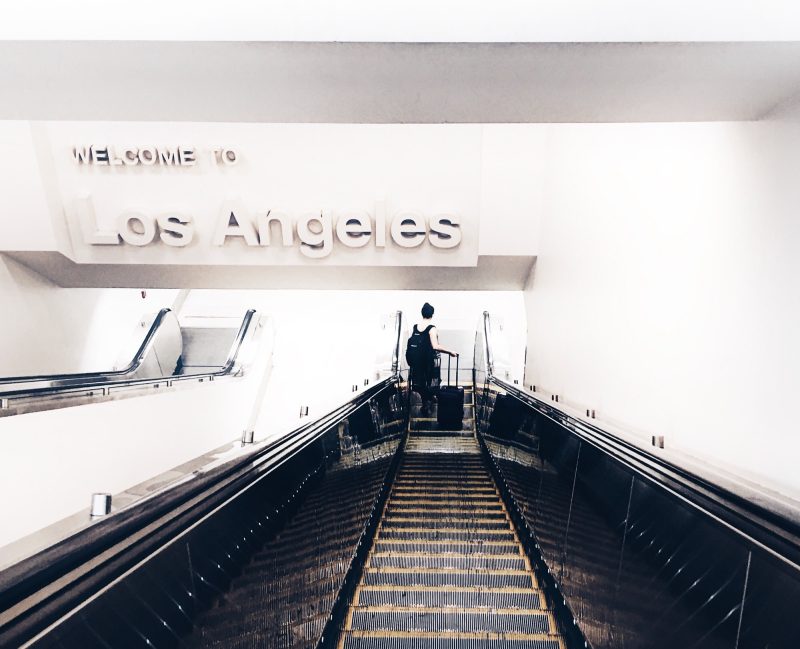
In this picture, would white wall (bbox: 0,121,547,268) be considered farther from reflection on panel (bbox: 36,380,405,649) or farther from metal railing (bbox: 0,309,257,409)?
reflection on panel (bbox: 36,380,405,649)

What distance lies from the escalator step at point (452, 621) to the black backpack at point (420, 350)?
195 inches

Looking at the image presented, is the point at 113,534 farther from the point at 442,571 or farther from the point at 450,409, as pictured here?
the point at 450,409

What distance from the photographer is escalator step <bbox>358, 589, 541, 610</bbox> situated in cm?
294

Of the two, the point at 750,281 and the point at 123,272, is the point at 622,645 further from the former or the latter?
the point at 123,272

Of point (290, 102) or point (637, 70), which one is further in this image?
point (290, 102)

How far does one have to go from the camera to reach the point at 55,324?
833cm

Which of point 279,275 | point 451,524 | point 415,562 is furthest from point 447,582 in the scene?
point 279,275

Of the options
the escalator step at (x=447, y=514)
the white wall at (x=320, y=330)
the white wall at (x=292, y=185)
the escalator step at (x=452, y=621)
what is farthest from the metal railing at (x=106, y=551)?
the white wall at (x=320, y=330)

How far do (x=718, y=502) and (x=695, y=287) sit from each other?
1585 mm

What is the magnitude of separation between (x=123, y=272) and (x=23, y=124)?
2.22m

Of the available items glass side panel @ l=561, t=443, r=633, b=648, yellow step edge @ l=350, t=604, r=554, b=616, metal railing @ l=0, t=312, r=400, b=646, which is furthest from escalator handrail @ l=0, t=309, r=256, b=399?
glass side panel @ l=561, t=443, r=633, b=648

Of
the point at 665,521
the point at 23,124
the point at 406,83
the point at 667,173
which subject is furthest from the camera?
the point at 23,124

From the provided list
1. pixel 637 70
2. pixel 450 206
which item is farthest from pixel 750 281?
pixel 450 206

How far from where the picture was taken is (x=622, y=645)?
6.41 feet
